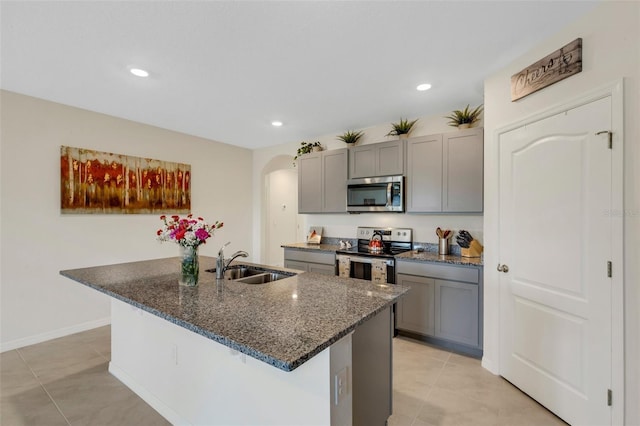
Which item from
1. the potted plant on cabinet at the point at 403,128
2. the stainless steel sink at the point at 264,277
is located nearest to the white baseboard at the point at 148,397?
the stainless steel sink at the point at 264,277

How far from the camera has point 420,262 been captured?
3.00m

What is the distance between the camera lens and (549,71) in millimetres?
1952

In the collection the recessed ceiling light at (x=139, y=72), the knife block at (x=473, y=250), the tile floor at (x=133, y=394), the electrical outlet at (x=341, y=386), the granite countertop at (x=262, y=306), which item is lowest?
the tile floor at (x=133, y=394)

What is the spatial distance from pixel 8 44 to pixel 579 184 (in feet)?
13.0

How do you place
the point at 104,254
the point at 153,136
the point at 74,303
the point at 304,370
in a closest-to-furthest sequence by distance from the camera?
the point at 304,370 → the point at 74,303 → the point at 104,254 → the point at 153,136

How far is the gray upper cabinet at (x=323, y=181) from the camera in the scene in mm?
3906

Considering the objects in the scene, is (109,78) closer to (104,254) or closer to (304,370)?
(104,254)

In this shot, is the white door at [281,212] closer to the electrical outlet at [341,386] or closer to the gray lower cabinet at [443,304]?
the gray lower cabinet at [443,304]

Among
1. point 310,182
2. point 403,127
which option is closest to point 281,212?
point 310,182

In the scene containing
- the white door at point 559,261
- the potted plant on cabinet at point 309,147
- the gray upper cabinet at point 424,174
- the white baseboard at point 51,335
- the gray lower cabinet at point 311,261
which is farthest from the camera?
the potted plant on cabinet at point 309,147

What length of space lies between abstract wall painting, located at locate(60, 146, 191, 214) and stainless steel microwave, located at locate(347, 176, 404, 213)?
8.15ft

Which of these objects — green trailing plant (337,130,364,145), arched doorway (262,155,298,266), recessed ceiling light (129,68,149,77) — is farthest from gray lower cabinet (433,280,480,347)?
arched doorway (262,155,298,266)

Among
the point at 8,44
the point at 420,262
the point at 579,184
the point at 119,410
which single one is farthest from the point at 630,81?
the point at 8,44

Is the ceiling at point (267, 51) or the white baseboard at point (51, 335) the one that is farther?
the white baseboard at point (51, 335)
